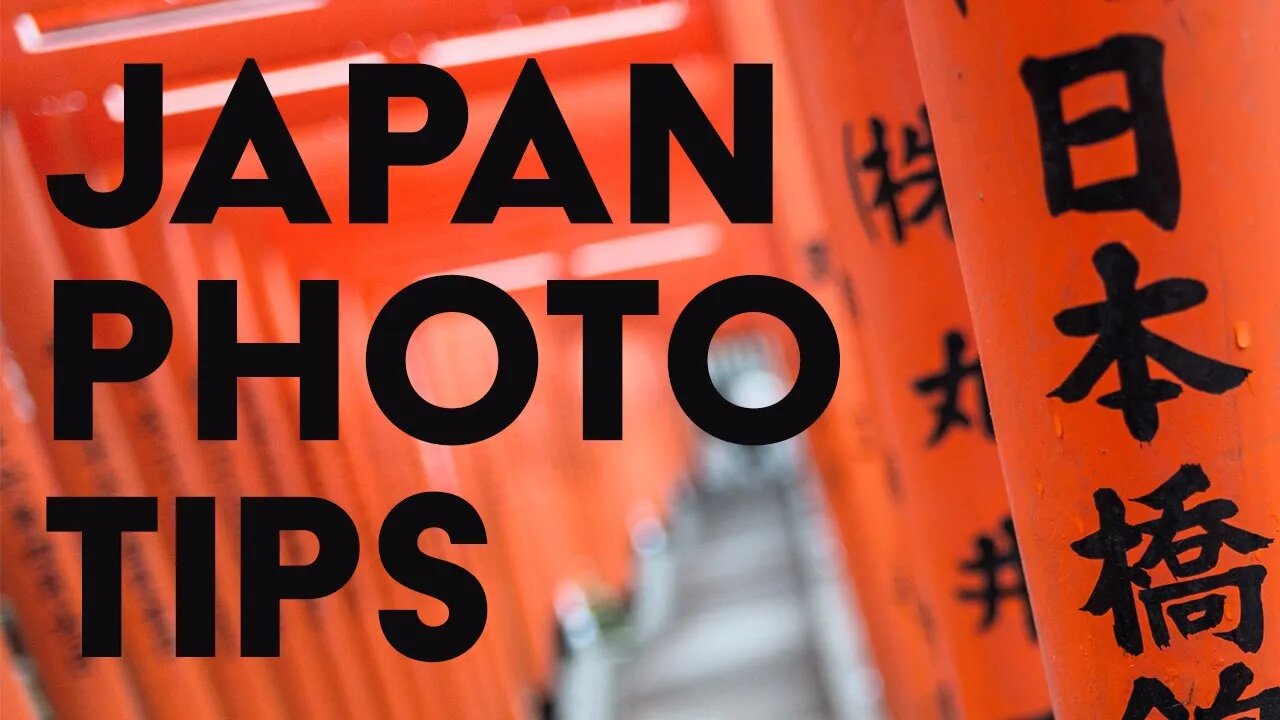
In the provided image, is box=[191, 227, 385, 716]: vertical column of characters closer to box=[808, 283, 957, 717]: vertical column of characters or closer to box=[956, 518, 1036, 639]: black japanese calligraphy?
box=[808, 283, 957, 717]: vertical column of characters

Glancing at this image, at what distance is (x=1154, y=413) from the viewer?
148 centimetres

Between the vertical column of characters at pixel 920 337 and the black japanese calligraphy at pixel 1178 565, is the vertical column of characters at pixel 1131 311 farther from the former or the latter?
the vertical column of characters at pixel 920 337

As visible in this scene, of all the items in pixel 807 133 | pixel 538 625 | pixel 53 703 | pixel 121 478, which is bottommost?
pixel 538 625

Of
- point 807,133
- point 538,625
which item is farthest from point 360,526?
point 538,625

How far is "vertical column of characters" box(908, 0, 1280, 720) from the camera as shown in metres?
1.36

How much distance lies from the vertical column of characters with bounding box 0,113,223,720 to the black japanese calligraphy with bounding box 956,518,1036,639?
199cm

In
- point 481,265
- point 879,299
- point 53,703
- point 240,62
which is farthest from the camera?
point 481,265

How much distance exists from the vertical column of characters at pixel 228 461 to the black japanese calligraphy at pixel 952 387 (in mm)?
2536

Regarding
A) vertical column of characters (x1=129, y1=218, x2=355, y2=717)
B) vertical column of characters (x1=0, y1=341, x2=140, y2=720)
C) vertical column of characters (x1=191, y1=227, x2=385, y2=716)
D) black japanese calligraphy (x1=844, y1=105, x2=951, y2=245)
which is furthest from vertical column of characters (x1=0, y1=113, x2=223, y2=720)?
black japanese calligraphy (x1=844, y1=105, x2=951, y2=245)

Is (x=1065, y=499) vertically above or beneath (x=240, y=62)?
beneath

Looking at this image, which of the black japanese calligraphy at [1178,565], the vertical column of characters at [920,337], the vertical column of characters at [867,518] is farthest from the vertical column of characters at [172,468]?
the black japanese calligraphy at [1178,565]

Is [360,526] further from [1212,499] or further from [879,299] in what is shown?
[1212,499]

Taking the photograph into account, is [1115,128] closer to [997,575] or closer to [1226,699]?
[1226,699]

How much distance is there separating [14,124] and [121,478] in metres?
1.03
